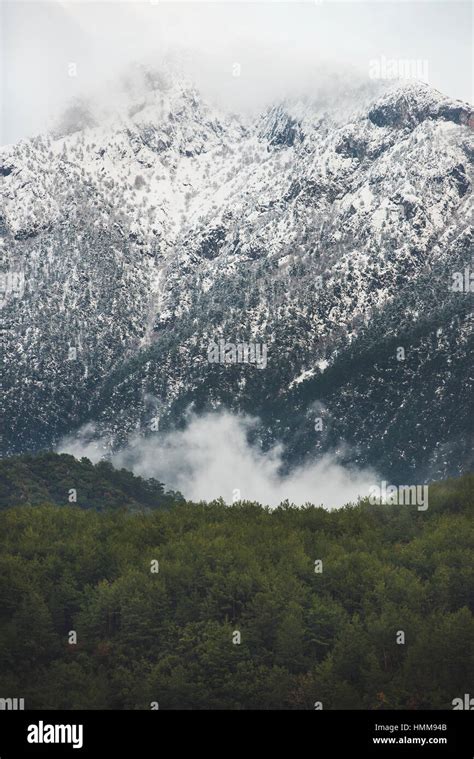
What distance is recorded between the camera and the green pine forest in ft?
391

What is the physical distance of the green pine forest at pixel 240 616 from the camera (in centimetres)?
11925

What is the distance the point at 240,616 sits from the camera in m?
135
